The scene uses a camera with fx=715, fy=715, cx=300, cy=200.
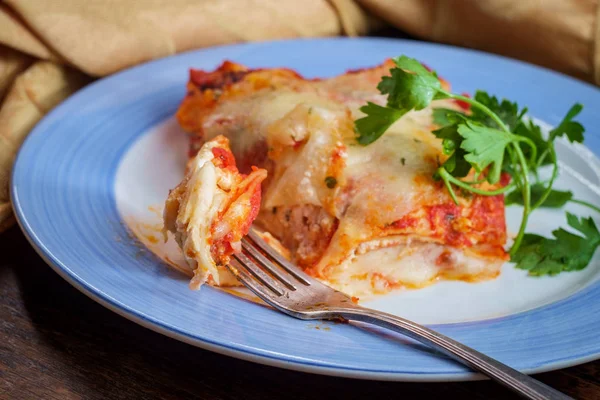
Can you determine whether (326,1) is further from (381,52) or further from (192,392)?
(192,392)

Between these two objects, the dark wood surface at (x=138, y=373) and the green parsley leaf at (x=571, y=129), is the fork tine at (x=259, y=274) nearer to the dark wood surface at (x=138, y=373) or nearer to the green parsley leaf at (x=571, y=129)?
the dark wood surface at (x=138, y=373)

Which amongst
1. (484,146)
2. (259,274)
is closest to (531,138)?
(484,146)

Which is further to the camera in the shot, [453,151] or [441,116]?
[441,116]

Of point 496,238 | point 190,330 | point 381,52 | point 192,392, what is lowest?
point 192,392

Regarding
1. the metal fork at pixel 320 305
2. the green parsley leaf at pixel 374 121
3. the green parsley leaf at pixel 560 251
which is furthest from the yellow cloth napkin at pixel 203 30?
the green parsley leaf at pixel 560 251

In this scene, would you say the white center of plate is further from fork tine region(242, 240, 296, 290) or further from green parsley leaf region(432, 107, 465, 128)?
green parsley leaf region(432, 107, 465, 128)

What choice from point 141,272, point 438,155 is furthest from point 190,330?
point 438,155

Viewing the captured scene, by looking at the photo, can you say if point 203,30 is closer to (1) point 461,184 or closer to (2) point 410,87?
(2) point 410,87
